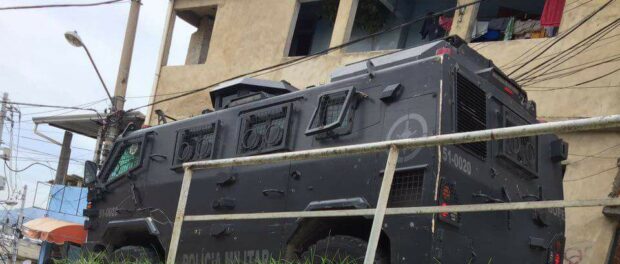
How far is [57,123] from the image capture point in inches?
958

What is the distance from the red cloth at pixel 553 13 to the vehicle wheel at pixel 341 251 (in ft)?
29.7

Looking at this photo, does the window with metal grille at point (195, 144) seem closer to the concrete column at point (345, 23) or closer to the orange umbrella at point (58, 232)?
the orange umbrella at point (58, 232)

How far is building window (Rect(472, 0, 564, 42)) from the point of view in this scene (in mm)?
12656

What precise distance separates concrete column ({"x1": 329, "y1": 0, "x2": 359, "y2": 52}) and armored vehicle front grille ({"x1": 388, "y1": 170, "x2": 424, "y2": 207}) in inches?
429

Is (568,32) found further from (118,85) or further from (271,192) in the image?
(118,85)

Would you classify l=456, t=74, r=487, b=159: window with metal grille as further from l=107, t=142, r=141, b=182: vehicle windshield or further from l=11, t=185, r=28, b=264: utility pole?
l=11, t=185, r=28, b=264: utility pole

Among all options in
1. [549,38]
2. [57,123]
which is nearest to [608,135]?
[549,38]

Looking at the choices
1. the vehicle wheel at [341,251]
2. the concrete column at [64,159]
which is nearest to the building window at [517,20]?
the vehicle wheel at [341,251]

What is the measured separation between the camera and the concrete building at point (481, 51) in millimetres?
10453

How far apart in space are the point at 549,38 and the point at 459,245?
26.8 feet

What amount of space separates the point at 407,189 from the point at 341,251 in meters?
0.69

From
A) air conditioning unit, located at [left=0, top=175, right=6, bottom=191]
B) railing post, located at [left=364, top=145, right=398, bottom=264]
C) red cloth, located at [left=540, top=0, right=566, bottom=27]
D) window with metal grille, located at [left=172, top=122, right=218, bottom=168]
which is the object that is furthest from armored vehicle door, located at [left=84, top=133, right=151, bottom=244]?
air conditioning unit, located at [left=0, top=175, right=6, bottom=191]

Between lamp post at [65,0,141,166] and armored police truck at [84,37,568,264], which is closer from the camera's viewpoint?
armored police truck at [84,37,568,264]

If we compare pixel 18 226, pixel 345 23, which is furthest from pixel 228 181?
pixel 18 226
